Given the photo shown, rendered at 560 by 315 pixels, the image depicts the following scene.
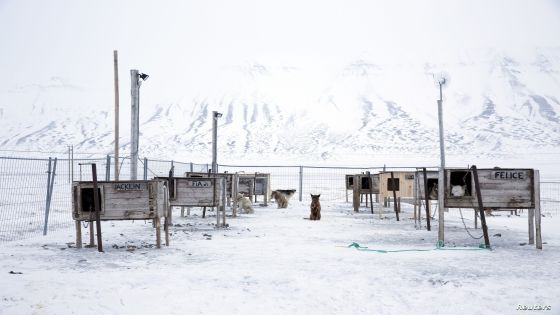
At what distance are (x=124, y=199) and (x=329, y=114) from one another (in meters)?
106

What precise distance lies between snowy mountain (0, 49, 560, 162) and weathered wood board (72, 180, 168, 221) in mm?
71613

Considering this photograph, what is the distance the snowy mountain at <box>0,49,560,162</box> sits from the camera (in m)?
90.7

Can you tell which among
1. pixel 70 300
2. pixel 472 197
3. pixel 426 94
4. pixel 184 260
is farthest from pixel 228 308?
pixel 426 94

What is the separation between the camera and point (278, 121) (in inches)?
4353

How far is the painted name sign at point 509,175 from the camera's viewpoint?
364 inches

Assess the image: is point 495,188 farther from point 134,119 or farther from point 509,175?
point 134,119

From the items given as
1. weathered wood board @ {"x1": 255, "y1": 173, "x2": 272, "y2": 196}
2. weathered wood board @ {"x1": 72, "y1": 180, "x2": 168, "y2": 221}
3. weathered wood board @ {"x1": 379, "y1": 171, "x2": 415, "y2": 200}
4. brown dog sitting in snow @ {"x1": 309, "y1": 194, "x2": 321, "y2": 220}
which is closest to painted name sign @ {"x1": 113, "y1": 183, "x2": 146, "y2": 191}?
weathered wood board @ {"x1": 72, "y1": 180, "x2": 168, "y2": 221}

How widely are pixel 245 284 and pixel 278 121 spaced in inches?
4129

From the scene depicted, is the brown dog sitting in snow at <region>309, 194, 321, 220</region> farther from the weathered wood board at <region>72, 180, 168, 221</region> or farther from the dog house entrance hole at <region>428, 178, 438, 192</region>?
the weathered wood board at <region>72, 180, 168, 221</region>

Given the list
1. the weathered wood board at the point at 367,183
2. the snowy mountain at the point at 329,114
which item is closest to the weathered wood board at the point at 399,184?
the weathered wood board at the point at 367,183

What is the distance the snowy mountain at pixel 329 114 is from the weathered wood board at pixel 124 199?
71613 millimetres

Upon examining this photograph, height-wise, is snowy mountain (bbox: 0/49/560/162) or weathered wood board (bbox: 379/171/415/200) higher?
snowy mountain (bbox: 0/49/560/162)

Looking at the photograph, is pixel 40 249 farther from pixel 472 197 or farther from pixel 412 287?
pixel 472 197

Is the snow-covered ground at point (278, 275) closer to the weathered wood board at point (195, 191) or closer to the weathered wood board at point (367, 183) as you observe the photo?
the weathered wood board at point (195, 191)
